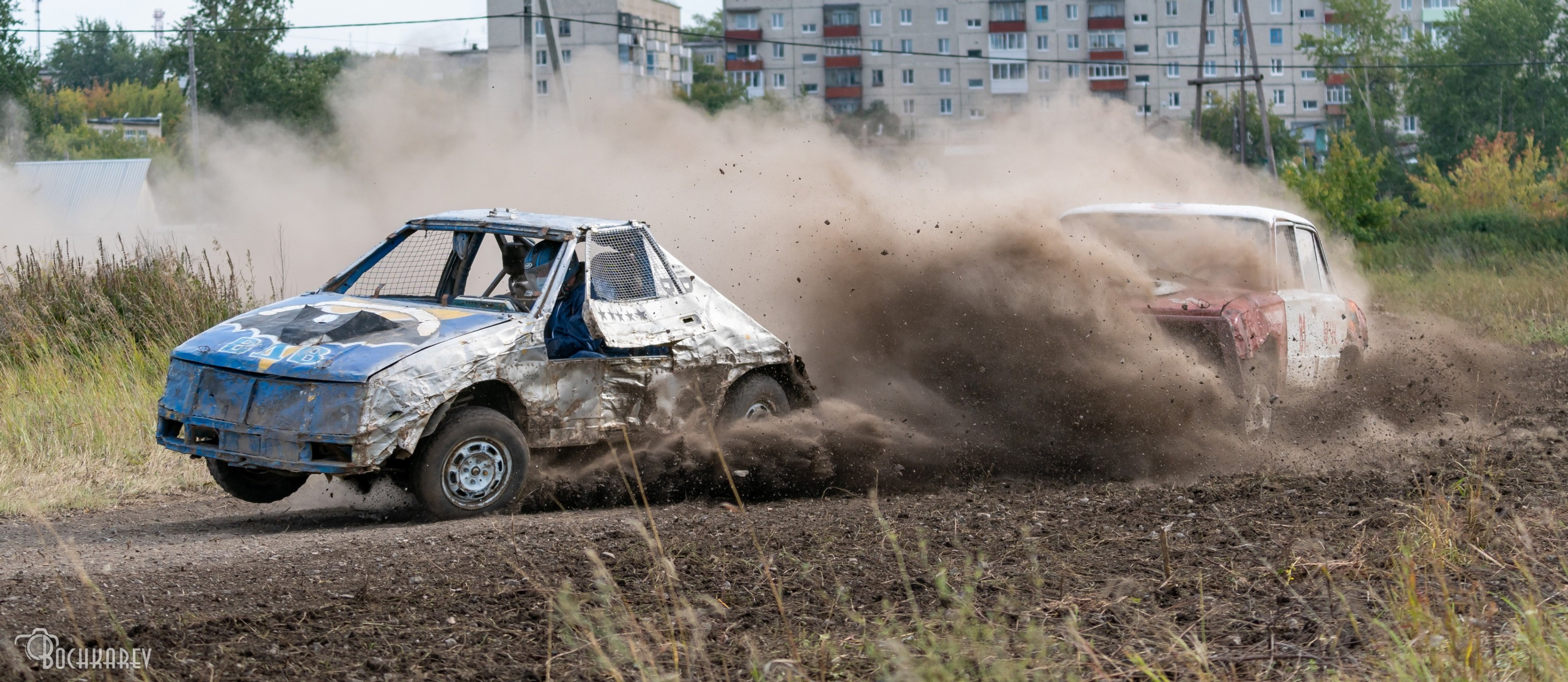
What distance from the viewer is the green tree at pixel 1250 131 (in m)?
66.5

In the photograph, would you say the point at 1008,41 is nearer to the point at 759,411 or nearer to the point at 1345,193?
the point at 1345,193

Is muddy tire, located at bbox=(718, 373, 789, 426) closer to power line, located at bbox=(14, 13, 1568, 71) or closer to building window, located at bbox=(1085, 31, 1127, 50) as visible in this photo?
power line, located at bbox=(14, 13, 1568, 71)

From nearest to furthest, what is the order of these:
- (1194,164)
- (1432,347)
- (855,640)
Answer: (855,640) < (1432,347) < (1194,164)

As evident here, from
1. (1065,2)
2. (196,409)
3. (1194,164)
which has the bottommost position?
(196,409)

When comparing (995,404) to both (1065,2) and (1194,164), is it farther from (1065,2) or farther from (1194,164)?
(1065,2)

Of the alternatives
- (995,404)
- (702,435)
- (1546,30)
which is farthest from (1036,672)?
(1546,30)

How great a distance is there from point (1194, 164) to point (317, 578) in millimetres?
16986

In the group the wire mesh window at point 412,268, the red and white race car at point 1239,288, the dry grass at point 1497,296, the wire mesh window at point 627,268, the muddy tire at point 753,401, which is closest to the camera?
the wire mesh window at point 627,268

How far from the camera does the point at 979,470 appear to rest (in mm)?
8094

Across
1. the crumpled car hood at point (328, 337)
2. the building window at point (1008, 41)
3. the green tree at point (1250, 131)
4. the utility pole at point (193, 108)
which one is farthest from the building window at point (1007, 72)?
the crumpled car hood at point (328, 337)

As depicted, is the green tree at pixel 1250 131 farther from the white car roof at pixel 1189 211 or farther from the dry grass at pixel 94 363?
the dry grass at pixel 94 363

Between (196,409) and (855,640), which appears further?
(196,409)

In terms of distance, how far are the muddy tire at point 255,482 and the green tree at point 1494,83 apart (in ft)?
229

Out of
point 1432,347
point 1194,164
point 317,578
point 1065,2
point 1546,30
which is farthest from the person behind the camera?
point 1065,2
